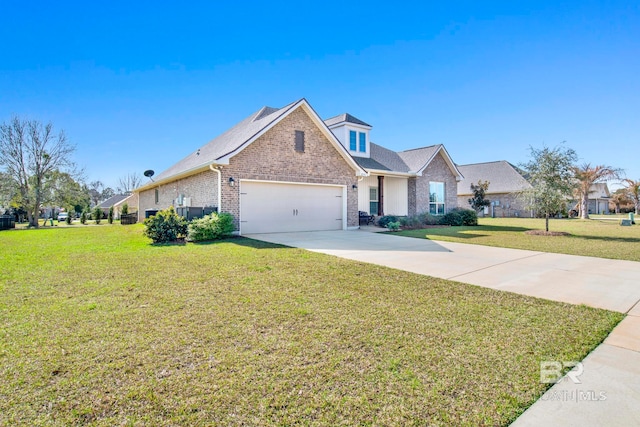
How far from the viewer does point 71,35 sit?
13391 mm

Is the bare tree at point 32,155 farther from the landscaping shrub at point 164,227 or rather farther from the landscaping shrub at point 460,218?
the landscaping shrub at point 460,218

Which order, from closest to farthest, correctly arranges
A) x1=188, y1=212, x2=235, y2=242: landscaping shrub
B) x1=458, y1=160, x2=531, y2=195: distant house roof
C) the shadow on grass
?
the shadow on grass < x1=188, y1=212, x2=235, y2=242: landscaping shrub < x1=458, y1=160, x2=531, y2=195: distant house roof

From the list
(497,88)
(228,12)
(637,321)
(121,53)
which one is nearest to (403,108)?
(497,88)

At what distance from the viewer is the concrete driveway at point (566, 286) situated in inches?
89.1

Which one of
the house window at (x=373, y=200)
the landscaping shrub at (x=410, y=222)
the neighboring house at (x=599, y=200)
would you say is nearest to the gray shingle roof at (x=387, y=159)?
the house window at (x=373, y=200)

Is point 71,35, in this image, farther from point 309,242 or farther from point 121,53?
point 309,242

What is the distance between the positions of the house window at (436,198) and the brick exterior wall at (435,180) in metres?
0.31

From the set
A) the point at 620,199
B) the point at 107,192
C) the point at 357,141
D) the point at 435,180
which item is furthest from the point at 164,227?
the point at 107,192

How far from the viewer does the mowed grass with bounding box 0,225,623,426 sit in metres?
2.21

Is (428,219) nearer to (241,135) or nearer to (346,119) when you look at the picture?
(346,119)

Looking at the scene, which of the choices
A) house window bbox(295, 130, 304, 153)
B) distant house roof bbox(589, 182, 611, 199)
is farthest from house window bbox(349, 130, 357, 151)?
distant house roof bbox(589, 182, 611, 199)

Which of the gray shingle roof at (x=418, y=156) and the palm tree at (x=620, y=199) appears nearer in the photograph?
the gray shingle roof at (x=418, y=156)

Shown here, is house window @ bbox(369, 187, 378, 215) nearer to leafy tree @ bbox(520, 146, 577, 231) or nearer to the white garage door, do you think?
the white garage door

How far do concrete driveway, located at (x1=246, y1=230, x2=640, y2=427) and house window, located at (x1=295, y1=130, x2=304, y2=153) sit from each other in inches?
211
